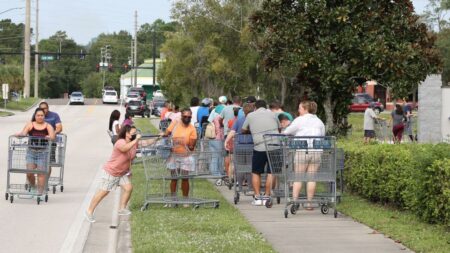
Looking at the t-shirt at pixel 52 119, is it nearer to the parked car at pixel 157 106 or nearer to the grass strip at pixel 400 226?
the grass strip at pixel 400 226

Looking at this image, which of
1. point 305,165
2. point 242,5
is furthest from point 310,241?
point 242,5

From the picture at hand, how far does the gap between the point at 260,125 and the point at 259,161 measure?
66 centimetres

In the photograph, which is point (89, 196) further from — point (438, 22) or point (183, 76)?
point (438, 22)

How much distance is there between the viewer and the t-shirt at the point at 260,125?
1515 centimetres

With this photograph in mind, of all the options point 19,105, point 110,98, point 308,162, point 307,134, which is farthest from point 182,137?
point 110,98

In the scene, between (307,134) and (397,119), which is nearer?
(307,134)

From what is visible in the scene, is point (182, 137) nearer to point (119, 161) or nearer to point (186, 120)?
point (186, 120)

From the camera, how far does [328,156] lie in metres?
13.6

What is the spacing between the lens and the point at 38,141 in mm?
16062

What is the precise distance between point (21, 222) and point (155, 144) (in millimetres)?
2438

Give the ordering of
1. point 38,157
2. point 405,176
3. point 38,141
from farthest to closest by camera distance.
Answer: point 38,141 < point 38,157 < point 405,176

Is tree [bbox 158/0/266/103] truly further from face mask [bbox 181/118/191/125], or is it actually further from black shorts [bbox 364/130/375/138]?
face mask [bbox 181/118/191/125]

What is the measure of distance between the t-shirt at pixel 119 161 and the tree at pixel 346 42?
764 cm

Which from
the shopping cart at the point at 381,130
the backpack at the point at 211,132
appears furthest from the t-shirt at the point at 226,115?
the shopping cart at the point at 381,130
